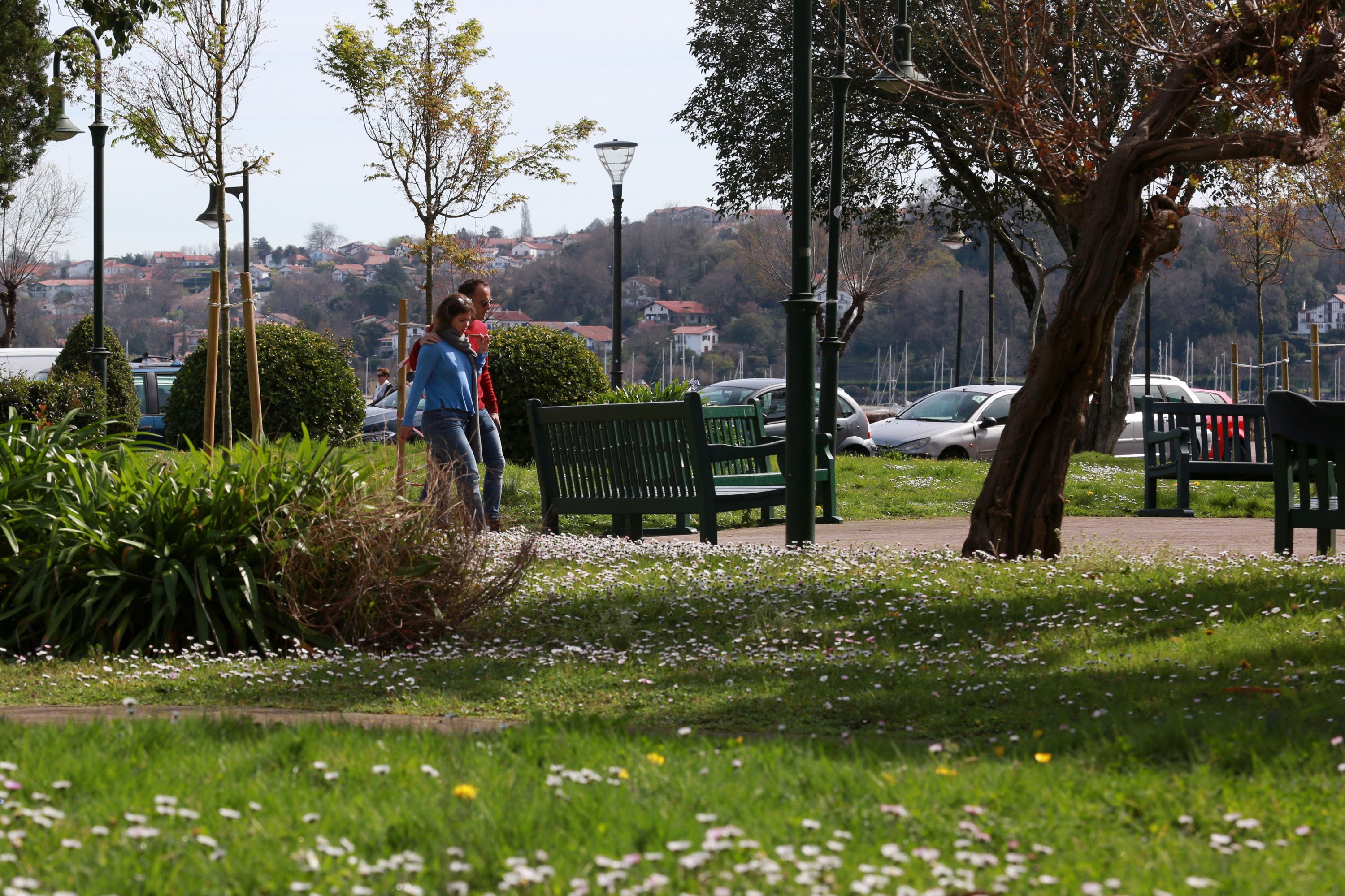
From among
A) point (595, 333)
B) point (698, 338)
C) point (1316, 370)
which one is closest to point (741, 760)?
point (1316, 370)

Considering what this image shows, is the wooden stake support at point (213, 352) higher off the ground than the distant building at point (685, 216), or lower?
lower

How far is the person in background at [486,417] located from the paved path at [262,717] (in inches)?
170

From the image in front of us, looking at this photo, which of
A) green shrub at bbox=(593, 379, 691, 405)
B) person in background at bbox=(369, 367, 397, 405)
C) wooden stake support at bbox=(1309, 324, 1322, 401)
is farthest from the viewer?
person in background at bbox=(369, 367, 397, 405)

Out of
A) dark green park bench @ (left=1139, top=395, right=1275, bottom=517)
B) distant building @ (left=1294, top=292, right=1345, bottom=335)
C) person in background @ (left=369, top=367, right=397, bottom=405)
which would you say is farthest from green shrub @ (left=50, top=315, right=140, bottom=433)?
distant building @ (left=1294, top=292, right=1345, bottom=335)

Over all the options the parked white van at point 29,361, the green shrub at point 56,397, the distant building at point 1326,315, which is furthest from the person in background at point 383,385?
the distant building at point 1326,315

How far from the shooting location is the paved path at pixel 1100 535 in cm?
923

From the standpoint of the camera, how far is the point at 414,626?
6199 mm

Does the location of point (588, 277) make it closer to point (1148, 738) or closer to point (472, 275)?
point (472, 275)

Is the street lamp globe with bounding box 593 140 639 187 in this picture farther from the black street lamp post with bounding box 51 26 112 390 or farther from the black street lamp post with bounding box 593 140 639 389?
the black street lamp post with bounding box 51 26 112 390

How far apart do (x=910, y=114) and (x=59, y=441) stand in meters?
18.7

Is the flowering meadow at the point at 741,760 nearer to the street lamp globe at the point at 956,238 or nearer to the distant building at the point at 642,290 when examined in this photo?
the street lamp globe at the point at 956,238

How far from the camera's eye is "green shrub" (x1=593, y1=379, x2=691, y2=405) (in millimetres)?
15383

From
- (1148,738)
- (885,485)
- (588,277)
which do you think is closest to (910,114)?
(885,485)

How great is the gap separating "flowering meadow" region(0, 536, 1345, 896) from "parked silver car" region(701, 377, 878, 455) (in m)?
14.2
